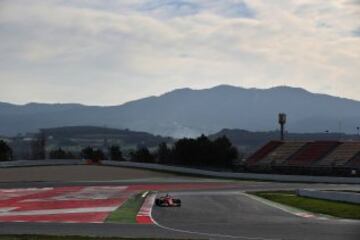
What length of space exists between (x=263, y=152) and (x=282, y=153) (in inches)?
180

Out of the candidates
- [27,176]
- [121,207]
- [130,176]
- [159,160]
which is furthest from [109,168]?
[121,207]

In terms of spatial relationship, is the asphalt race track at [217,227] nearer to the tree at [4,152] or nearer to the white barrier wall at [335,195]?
the white barrier wall at [335,195]

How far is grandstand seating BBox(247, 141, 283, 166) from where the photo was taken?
10538 cm

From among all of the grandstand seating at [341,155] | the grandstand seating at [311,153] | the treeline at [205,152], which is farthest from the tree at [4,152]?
the grandstand seating at [341,155]

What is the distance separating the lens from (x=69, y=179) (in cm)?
6919

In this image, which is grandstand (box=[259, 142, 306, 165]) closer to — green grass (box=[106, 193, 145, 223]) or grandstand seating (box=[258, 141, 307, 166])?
grandstand seating (box=[258, 141, 307, 166])

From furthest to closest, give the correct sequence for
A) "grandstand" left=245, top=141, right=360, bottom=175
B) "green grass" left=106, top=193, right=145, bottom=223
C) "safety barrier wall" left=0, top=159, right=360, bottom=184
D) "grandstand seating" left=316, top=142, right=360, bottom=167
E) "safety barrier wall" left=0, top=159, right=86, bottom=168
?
1. "grandstand seating" left=316, top=142, right=360, bottom=167
2. "safety barrier wall" left=0, top=159, right=86, bottom=168
3. "grandstand" left=245, top=141, right=360, bottom=175
4. "safety barrier wall" left=0, top=159, right=360, bottom=184
5. "green grass" left=106, top=193, right=145, bottom=223

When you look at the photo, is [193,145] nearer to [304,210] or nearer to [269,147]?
[269,147]

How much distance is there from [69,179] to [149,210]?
1535 inches

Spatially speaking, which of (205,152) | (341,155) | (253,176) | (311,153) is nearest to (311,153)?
(311,153)

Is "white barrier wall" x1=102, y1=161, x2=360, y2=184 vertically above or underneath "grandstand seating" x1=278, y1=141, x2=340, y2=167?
underneath

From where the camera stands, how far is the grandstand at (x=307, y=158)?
84.3m

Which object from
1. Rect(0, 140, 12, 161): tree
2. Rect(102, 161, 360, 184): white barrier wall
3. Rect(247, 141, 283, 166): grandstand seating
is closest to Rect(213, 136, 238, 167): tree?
Rect(247, 141, 283, 166): grandstand seating

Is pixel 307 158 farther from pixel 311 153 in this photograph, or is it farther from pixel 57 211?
pixel 57 211
